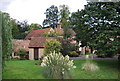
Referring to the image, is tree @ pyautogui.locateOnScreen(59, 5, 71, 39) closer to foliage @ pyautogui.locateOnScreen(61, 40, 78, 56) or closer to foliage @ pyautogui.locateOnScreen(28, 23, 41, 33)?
foliage @ pyautogui.locateOnScreen(61, 40, 78, 56)

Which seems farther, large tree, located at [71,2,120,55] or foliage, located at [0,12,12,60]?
large tree, located at [71,2,120,55]

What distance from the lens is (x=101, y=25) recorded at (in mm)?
4836

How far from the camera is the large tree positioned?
4.54m

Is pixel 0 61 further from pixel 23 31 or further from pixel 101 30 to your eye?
pixel 23 31

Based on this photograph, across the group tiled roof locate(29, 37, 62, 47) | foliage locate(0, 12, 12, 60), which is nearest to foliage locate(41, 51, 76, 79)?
foliage locate(0, 12, 12, 60)

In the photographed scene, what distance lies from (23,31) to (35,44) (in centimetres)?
115

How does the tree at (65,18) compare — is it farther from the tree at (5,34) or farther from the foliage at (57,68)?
the tree at (5,34)

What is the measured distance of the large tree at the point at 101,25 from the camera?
4.54m

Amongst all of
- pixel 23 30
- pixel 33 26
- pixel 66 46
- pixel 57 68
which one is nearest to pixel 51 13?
pixel 66 46

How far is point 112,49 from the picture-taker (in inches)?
169

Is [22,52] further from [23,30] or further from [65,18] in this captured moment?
[65,18]

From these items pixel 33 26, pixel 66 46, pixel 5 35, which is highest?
pixel 33 26

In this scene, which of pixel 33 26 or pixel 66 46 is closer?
pixel 66 46

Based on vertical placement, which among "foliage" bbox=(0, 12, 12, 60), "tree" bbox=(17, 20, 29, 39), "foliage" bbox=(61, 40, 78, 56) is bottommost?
"foliage" bbox=(61, 40, 78, 56)
